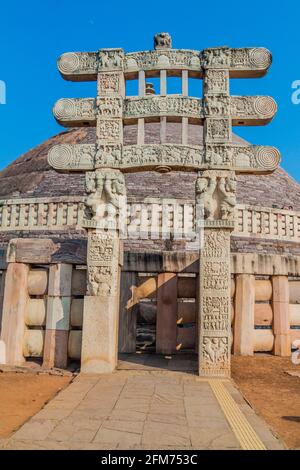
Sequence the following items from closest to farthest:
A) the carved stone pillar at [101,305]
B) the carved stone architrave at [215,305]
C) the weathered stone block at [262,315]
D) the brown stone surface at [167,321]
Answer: the carved stone architrave at [215,305]
the carved stone pillar at [101,305]
the brown stone surface at [167,321]
the weathered stone block at [262,315]

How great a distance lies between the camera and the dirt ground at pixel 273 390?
467 centimetres

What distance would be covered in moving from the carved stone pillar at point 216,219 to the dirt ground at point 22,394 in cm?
268

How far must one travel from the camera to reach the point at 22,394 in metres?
5.90

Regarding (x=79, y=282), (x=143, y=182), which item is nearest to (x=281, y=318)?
(x=79, y=282)

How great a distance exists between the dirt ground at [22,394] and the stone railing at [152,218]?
8002mm

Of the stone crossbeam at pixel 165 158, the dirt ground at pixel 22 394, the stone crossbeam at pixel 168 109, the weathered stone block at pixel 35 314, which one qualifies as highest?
the stone crossbeam at pixel 168 109

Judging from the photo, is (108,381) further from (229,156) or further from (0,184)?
(0,184)

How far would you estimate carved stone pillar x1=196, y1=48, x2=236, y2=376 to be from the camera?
24.1 ft

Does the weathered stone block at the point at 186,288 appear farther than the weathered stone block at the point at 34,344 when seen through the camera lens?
Yes

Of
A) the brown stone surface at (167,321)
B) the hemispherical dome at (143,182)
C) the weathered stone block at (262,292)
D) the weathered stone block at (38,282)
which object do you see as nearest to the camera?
the weathered stone block at (38,282)

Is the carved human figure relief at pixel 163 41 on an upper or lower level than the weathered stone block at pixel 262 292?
upper

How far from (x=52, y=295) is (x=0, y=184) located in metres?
18.4

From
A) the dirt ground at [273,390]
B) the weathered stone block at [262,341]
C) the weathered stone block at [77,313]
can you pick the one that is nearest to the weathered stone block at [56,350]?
the weathered stone block at [77,313]

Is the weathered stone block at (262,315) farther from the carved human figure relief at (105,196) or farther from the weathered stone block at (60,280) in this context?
the weathered stone block at (60,280)
